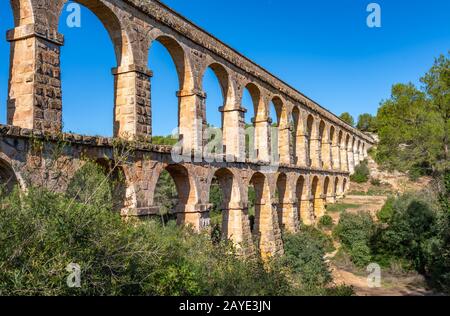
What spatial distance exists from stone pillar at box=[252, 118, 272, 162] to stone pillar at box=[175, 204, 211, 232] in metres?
5.86

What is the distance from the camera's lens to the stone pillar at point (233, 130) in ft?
51.9

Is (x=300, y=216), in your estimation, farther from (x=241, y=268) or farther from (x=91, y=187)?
(x=91, y=187)

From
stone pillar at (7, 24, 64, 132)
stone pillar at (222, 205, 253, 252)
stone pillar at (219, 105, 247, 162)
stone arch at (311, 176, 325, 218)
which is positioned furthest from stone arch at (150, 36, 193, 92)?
stone arch at (311, 176, 325, 218)

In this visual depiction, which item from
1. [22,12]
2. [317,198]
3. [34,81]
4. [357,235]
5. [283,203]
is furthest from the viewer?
[317,198]

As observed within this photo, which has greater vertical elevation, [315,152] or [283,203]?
[315,152]

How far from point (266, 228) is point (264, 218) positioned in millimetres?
443

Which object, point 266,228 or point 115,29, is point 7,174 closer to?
point 115,29

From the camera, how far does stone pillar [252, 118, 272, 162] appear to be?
1828 cm

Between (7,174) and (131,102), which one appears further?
(131,102)

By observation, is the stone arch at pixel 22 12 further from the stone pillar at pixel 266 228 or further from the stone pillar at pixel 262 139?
the stone pillar at pixel 266 228

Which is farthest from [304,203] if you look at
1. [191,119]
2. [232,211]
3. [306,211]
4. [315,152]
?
[191,119]

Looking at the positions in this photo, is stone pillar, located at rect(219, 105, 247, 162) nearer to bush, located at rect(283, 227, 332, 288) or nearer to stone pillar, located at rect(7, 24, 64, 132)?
bush, located at rect(283, 227, 332, 288)

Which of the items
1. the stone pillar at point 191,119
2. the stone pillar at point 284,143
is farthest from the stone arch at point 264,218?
the stone pillar at point 191,119

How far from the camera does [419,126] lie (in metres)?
25.0
